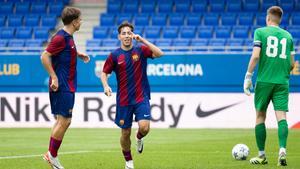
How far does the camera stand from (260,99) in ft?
41.1

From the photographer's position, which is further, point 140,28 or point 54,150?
point 140,28

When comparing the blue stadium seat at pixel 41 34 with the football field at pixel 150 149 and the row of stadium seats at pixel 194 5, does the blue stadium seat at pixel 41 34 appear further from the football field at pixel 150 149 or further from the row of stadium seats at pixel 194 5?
the football field at pixel 150 149

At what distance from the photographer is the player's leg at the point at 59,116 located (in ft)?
36.8

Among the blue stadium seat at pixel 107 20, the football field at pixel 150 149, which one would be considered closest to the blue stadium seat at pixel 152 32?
the blue stadium seat at pixel 107 20

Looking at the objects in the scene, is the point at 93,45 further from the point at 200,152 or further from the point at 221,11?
the point at 200,152

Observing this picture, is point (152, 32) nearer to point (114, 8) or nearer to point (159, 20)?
point (159, 20)

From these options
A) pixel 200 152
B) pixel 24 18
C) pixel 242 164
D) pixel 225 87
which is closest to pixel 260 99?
pixel 242 164

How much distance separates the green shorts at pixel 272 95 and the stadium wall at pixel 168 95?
478 inches

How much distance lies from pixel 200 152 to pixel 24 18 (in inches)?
792

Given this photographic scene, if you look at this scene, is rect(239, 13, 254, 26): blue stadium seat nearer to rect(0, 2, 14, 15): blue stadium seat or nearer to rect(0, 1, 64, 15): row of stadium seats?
rect(0, 1, 64, 15): row of stadium seats

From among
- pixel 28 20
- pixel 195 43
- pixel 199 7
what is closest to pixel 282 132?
pixel 195 43

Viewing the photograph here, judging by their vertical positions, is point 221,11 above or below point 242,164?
above

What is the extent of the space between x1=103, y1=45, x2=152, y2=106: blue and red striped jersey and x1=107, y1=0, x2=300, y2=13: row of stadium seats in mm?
20411

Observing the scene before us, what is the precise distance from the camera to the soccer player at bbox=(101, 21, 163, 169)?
11.9 m
